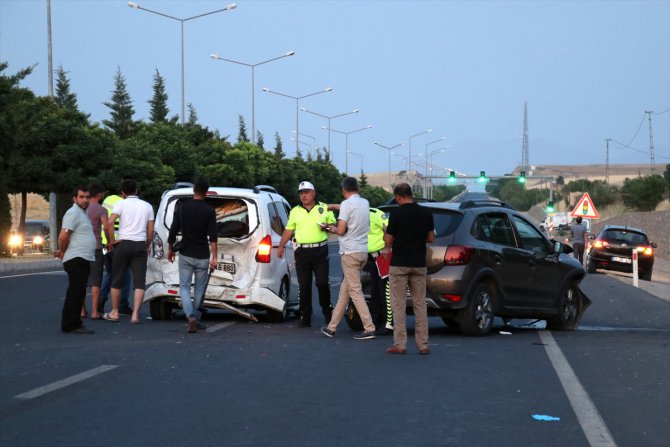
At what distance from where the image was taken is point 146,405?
27.0 ft

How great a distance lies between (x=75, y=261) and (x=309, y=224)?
2851 millimetres

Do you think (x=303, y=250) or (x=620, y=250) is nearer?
(x=303, y=250)

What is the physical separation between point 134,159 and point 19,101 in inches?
316

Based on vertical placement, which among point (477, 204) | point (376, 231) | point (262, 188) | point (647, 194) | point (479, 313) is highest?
point (647, 194)

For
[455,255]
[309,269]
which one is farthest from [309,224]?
[455,255]

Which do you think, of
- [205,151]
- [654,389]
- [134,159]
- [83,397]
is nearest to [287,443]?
[83,397]

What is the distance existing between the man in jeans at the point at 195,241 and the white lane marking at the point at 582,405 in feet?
13.9

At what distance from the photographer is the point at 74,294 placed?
1306 centimetres

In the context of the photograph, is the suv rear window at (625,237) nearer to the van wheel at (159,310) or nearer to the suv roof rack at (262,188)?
the suv roof rack at (262,188)

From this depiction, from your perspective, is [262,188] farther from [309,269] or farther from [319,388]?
[319,388]

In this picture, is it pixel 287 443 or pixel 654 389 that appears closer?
pixel 287 443

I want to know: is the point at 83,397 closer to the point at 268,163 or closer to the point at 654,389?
the point at 654,389

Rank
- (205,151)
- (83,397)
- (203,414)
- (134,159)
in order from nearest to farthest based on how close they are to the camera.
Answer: (203,414)
(83,397)
(134,159)
(205,151)

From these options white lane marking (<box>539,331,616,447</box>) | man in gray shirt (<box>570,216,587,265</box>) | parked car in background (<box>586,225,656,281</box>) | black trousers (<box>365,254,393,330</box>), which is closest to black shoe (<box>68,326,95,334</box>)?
black trousers (<box>365,254,393,330</box>)
